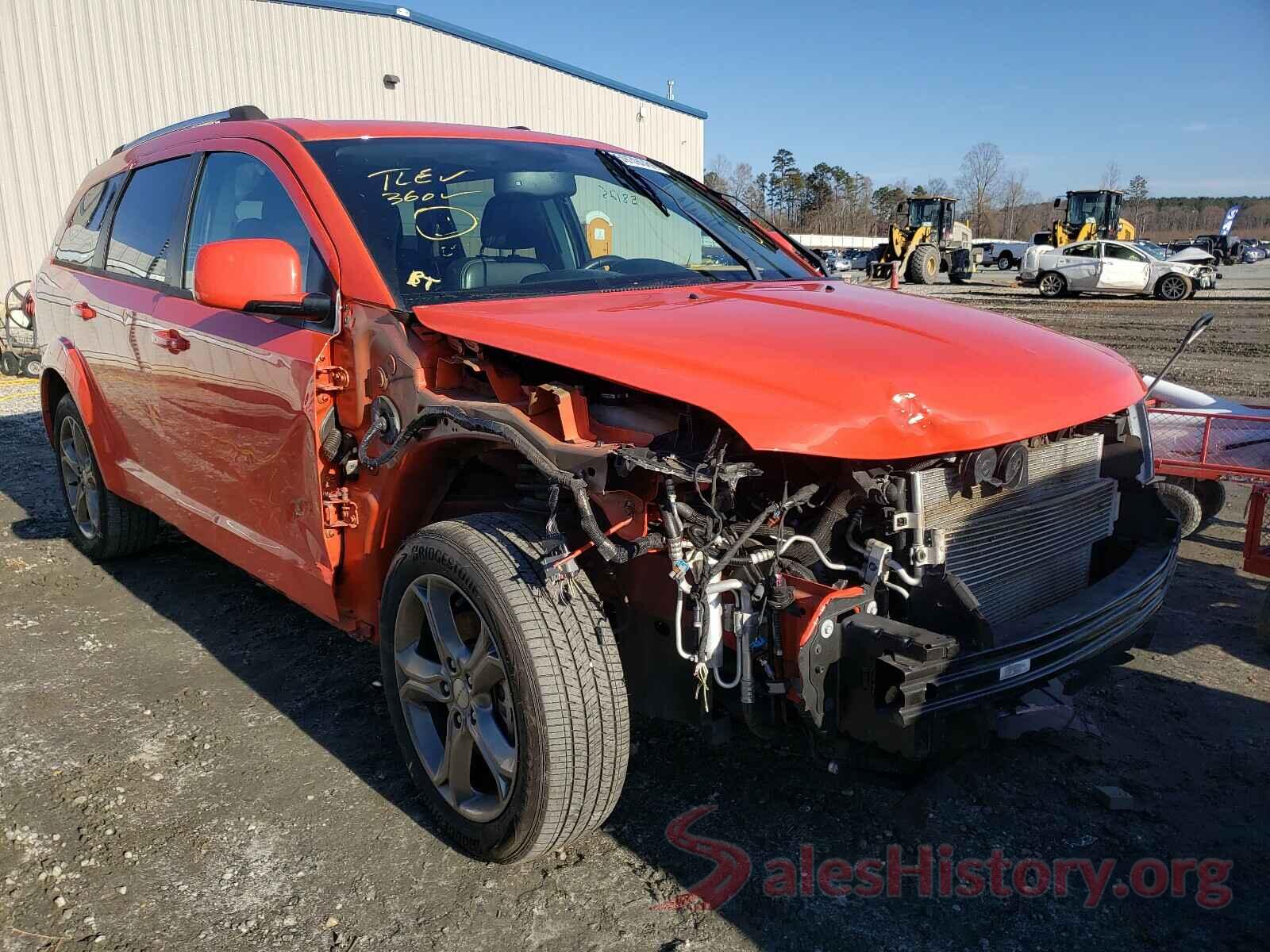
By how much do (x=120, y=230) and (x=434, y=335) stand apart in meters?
2.57

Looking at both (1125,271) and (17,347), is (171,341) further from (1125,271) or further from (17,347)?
(1125,271)

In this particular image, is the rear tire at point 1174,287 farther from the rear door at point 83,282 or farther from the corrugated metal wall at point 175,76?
the rear door at point 83,282

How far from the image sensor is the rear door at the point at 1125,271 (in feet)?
78.8

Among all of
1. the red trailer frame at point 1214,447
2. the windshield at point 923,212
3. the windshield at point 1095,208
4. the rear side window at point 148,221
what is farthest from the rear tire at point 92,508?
the windshield at point 1095,208

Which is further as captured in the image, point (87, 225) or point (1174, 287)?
point (1174, 287)

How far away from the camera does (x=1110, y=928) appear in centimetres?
229

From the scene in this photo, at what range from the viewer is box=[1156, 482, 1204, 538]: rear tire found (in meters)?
4.98

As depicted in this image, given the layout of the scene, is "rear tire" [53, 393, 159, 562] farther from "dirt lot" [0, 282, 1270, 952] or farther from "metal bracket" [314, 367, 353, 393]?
"metal bracket" [314, 367, 353, 393]

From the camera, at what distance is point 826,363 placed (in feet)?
7.16

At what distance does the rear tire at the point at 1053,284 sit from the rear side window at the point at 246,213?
2533cm

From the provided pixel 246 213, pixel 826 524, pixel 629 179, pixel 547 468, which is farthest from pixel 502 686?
pixel 629 179

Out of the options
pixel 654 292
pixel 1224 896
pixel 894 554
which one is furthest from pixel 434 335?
pixel 1224 896

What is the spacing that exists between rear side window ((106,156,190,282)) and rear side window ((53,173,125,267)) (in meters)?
0.23

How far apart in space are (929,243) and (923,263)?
1.42 meters
